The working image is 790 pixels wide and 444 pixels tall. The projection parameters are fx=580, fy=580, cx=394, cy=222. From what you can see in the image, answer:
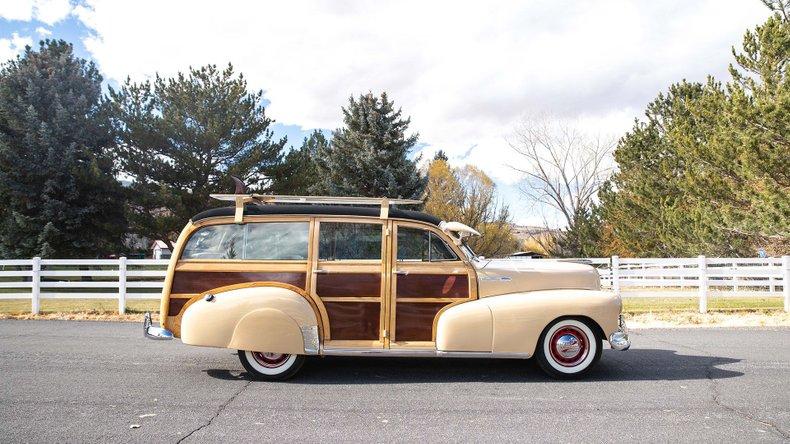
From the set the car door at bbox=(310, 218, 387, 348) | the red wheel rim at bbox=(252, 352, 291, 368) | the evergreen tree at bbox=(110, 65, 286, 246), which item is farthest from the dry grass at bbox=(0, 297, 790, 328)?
the evergreen tree at bbox=(110, 65, 286, 246)

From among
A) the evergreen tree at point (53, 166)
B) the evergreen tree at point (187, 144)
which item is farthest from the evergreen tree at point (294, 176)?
the evergreen tree at point (53, 166)

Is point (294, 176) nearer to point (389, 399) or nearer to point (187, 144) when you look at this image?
point (187, 144)

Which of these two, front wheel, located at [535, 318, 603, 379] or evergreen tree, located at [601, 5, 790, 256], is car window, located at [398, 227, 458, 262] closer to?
front wheel, located at [535, 318, 603, 379]

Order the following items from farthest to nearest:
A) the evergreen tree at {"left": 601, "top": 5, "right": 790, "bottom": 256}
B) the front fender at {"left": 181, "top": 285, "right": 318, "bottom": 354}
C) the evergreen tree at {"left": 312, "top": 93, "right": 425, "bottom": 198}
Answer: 1. the evergreen tree at {"left": 312, "top": 93, "right": 425, "bottom": 198}
2. the evergreen tree at {"left": 601, "top": 5, "right": 790, "bottom": 256}
3. the front fender at {"left": 181, "top": 285, "right": 318, "bottom": 354}

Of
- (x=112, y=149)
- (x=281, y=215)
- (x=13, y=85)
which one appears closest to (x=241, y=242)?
(x=281, y=215)

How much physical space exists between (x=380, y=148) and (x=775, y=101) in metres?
18.0

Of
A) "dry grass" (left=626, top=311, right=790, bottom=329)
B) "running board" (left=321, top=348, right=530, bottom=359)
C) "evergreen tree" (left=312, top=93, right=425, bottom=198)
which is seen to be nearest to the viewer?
"running board" (left=321, top=348, right=530, bottom=359)

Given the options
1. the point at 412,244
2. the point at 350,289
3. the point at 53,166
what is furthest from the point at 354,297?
the point at 53,166

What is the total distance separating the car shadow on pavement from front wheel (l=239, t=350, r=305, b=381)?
0.15 m

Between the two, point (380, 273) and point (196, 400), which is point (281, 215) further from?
point (196, 400)

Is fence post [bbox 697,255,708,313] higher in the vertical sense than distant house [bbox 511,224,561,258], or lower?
lower

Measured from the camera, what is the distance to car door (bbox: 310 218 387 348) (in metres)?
6.04

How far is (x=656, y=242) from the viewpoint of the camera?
32.6 metres

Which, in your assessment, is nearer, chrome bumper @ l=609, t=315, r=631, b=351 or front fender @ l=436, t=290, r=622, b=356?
front fender @ l=436, t=290, r=622, b=356
